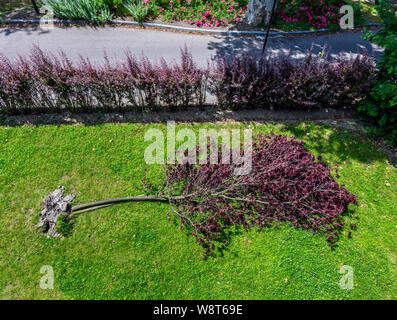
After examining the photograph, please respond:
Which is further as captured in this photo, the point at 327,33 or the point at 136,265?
the point at 327,33

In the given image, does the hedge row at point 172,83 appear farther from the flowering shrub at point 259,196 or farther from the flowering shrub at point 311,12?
the flowering shrub at point 311,12

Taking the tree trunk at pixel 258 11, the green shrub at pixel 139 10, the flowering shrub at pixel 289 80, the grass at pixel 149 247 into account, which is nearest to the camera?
the grass at pixel 149 247

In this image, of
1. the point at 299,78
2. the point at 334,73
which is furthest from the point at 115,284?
the point at 334,73

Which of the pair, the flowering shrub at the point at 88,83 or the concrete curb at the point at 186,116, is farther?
the concrete curb at the point at 186,116

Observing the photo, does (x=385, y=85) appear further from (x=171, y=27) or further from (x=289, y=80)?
(x=171, y=27)

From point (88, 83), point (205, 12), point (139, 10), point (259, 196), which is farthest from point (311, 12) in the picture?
point (88, 83)

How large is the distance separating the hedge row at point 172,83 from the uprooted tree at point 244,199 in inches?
Answer: 86.7

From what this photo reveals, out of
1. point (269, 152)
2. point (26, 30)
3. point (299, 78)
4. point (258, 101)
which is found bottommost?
point (269, 152)

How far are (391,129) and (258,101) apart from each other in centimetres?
371

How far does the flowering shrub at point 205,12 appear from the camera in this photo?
1134cm

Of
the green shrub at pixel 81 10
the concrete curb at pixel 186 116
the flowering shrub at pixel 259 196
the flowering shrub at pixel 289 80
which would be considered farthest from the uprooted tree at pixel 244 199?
the green shrub at pixel 81 10

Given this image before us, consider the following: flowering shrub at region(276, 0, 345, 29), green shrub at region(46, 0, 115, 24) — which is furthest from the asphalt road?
flowering shrub at region(276, 0, 345, 29)
